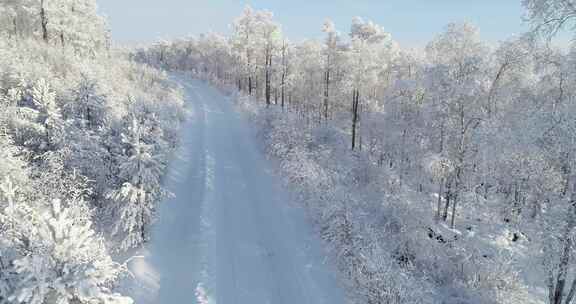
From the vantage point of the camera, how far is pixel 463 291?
13781 mm

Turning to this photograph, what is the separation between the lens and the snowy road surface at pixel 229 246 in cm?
1207

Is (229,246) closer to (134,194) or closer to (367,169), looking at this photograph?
(134,194)

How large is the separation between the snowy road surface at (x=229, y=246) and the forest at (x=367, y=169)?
0.91m

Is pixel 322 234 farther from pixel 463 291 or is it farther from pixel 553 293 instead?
pixel 553 293

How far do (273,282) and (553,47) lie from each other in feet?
43.5

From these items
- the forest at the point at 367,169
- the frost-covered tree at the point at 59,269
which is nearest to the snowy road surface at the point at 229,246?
the forest at the point at 367,169

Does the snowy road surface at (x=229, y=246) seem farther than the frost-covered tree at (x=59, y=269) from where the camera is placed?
Yes

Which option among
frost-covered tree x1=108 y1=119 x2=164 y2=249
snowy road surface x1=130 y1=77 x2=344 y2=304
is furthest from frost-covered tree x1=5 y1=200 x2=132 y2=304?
frost-covered tree x1=108 y1=119 x2=164 y2=249

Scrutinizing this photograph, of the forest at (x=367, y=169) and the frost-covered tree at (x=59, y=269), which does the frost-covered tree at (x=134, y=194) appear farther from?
the frost-covered tree at (x=59, y=269)

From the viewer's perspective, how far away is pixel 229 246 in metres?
14.5

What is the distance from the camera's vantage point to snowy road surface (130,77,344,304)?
12.1 meters

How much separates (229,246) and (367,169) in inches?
549

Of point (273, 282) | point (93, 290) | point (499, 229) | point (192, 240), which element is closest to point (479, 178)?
point (499, 229)

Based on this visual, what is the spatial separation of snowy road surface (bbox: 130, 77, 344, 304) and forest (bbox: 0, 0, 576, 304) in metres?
0.91
